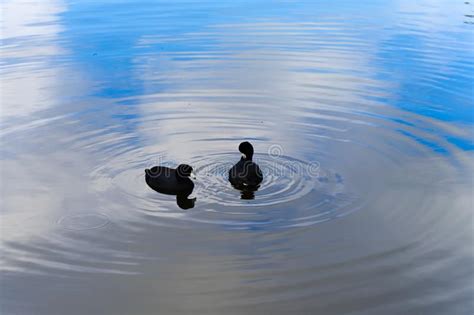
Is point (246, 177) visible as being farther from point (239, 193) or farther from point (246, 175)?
point (239, 193)

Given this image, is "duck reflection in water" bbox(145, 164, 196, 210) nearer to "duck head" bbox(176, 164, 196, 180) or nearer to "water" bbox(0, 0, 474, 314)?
"duck head" bbox(176, 164, 196, 180)

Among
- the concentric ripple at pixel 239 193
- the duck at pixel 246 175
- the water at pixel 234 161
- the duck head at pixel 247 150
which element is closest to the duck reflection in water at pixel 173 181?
the concentric ripple at pixel 239 193

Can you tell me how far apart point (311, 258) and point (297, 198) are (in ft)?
6.04

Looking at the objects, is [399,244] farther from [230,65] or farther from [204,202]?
[230,65]

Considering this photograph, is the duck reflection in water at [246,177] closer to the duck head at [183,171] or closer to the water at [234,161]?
the water at [234,161]

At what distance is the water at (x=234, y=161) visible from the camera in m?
8.45

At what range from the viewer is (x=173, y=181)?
1115cm

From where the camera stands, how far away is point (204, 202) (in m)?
10.9

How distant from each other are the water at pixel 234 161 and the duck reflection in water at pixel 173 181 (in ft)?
0.77

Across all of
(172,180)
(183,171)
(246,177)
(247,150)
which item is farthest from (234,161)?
(172,180)

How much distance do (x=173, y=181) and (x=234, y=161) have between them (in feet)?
5.15

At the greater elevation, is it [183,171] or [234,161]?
[234,161]

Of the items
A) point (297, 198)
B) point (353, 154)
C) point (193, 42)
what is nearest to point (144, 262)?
point (297, 198)

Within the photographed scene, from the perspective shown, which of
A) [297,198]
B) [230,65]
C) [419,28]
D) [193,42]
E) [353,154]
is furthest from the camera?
[419,28]
